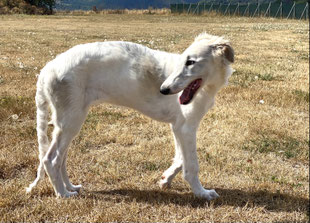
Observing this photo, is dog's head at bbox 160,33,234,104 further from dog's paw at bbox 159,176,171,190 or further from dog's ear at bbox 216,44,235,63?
dog's paw at bbox 159,176,171,190

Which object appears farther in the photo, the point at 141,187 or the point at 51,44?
the point at 51,44

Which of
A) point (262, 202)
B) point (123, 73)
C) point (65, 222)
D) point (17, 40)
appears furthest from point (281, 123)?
point (17, 40)

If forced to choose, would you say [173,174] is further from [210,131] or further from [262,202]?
[210,131]

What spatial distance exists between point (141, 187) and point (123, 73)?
1.24 metres

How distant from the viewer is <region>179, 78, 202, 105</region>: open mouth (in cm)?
357

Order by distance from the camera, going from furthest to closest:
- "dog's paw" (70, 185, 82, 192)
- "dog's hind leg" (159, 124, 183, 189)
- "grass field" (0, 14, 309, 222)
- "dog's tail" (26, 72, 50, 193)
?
1. "dog's hind leg" (159, 124, 183, 189)
2. "dog's paw" (70, 185, 82, 192)
3. "dog's tail" (26, 72, 50, 193)
4. "grass field" (0, 14, 309, 222)

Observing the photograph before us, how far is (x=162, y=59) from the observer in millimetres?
3836

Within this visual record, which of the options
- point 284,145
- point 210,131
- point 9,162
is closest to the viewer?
point 9,162

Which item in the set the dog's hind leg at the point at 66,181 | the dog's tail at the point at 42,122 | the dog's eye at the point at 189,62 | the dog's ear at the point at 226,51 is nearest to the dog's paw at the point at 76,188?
the dog's hind leg at the point at 66,181

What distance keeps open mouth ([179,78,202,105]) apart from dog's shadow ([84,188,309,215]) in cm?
100

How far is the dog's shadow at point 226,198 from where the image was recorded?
12.5 feet

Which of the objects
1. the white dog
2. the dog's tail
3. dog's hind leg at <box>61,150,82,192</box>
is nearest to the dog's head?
the white dog

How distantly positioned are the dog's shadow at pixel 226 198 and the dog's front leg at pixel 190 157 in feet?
0.26

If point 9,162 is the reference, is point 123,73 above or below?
above
